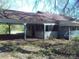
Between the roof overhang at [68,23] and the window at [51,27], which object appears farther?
the window at [51,27]

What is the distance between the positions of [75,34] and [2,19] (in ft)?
38.8

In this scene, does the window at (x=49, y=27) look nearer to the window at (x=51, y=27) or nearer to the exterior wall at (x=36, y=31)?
the window at (x=51, y=27)

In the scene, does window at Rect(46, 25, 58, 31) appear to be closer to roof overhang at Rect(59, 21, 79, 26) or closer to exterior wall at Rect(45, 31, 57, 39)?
exterior wall at Rect(45, 31, 57, 39)

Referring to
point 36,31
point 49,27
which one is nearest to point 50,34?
point 49,27

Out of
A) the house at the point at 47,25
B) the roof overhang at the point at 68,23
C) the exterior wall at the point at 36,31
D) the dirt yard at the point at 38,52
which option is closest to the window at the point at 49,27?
the house at the point at 47,25

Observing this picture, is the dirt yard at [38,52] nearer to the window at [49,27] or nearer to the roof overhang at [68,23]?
the window at [49,27]

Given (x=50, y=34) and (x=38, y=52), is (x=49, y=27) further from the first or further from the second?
(x=38, y=52)

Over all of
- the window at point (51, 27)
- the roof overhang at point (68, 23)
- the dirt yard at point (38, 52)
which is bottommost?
the dirt yard at point (38, 52)

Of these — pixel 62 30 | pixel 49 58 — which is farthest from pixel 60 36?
pixel 49 58

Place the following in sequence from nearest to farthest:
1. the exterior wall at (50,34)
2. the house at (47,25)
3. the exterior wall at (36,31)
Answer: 1. the house at (47,25)
2. the exterior wall at (50,34)
3. the exterior wall at (36,31)

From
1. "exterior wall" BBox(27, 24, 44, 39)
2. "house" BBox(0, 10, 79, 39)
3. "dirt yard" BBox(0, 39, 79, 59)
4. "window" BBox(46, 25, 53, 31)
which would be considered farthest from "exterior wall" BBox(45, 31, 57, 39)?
"dirt yard" BBox(0, 39, 79, 59)

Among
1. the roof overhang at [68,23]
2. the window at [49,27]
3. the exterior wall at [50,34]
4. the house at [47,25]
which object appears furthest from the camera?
the window at [49,27]

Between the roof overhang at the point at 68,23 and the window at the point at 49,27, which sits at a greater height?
the roof overhang at the point at 68,23

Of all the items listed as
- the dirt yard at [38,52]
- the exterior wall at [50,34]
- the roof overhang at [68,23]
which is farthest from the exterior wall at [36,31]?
the dirt yard at [38,52]
